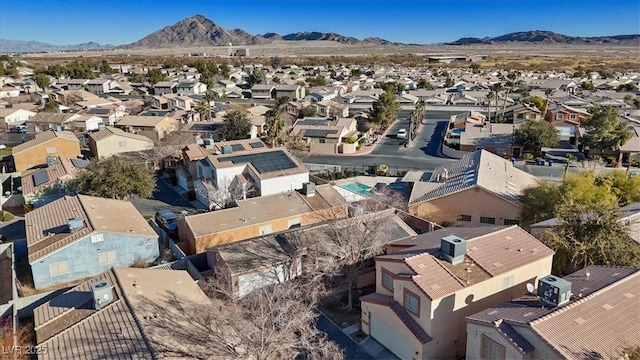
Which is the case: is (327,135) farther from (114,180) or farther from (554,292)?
(554,292)

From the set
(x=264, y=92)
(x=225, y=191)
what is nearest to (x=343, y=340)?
(x=225, y=191)

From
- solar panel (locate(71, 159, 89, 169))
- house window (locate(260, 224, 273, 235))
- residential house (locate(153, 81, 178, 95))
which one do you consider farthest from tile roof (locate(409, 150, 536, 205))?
residential house (locate(153, 81, 178, 95))

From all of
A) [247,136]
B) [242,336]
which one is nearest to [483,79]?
[247,136]

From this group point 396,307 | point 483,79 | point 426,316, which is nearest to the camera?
point 426,316

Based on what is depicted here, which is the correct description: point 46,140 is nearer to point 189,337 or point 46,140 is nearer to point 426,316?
point 189,337

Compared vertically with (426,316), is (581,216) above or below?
above

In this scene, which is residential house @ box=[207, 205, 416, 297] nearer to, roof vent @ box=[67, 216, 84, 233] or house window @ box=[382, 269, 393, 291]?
house window @ box=[382, 269, 393, 291]
